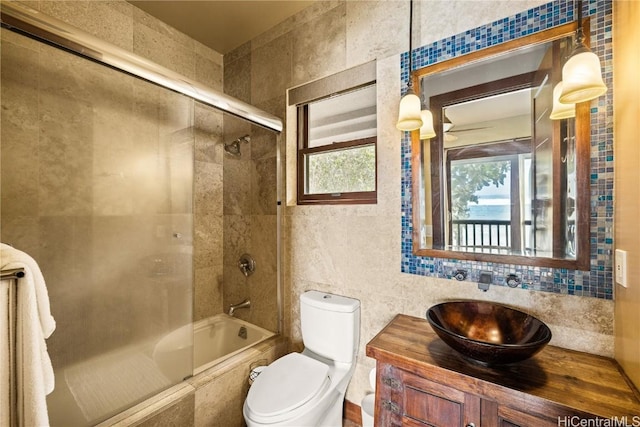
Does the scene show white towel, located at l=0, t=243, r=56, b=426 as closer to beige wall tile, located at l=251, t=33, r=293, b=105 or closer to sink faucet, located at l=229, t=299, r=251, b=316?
sink faucet, located at l=229, t=299, r=251, b=316

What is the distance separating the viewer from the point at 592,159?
1.04 metres

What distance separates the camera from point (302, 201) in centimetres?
200

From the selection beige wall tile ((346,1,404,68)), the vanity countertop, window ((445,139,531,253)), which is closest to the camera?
the vanity countertop

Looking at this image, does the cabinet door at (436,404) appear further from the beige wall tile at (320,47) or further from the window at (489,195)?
the beige wall tile at (320,47)

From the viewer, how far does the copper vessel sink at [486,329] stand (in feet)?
2.82

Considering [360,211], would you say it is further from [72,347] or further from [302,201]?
[72,347]

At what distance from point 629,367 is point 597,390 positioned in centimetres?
19

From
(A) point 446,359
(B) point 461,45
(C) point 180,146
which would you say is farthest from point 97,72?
(A) point 446,359

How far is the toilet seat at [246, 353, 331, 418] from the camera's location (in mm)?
1201

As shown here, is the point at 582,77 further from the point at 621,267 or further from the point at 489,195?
the point at 621,267

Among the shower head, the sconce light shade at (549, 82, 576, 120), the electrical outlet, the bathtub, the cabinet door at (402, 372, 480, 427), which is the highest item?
the shower head

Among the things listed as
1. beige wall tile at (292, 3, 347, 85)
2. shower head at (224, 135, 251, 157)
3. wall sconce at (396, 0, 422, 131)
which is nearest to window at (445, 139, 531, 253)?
wall sconce at (396, 0, 422, 131)

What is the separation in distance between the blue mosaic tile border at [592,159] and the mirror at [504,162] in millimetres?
30

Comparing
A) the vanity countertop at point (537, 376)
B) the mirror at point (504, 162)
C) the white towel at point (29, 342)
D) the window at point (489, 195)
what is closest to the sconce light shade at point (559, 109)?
the mirror at point (504, 162)
